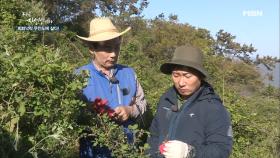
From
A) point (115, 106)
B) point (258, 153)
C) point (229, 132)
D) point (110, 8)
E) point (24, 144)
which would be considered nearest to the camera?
point (24, 144)

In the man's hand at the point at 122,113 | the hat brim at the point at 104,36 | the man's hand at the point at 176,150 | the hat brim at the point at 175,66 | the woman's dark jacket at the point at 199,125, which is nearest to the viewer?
the man's hand at the point at 176,150

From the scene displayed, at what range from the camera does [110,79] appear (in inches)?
132

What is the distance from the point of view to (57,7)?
20.8 metres

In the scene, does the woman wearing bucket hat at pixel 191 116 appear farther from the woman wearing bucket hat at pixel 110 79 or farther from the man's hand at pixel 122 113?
the woman wearing bucket hat at pixel 110 79

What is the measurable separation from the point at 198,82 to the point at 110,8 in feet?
79.0

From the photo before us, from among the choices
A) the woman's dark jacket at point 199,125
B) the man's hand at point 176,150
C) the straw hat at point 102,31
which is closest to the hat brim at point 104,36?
the straw hat at point 102,31

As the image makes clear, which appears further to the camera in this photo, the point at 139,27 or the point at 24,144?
the point at 139,27

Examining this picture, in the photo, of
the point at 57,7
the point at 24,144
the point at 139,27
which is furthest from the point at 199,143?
the point at 139,27

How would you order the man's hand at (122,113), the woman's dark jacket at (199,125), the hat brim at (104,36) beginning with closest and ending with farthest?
the woman's dark jacket at (199,125)
the man's hand at (122,113)
the hat brim at (104,36)

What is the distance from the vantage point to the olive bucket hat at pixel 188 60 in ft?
9.46

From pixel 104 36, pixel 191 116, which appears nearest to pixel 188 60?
pixel 191 116

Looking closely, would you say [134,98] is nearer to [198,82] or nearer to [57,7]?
[198,82]

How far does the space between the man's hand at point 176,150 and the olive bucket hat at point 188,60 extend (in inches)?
18.9

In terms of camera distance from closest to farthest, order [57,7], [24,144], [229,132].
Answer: [24,144]
[229,132]
[57,7]
